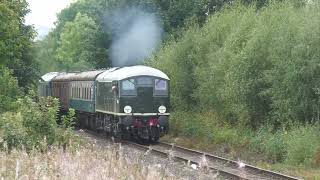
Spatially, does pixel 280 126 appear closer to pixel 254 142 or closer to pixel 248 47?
pixel 254 142

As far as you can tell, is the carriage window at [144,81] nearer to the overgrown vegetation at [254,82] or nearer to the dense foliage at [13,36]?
the overgrown vegetation at [254,82]

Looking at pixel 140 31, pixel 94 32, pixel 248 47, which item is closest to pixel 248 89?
pixel 248 47

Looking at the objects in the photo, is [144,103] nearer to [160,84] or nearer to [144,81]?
[144,81]

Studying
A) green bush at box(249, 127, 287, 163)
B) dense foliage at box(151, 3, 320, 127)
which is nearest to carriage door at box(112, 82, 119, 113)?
dense foliage at box(151, 3, 320, 127)

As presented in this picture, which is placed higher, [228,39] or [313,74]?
[228,39]

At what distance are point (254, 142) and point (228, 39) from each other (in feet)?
16.5

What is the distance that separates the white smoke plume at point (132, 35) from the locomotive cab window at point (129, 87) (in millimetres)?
13857

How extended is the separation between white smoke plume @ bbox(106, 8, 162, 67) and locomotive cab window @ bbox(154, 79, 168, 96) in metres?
13.5

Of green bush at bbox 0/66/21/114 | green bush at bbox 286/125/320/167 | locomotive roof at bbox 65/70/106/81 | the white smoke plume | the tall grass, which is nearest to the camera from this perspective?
the tall grass

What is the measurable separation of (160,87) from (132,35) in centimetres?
1656

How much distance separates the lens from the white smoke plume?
Result: 122 ft

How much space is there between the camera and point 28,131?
13.8m

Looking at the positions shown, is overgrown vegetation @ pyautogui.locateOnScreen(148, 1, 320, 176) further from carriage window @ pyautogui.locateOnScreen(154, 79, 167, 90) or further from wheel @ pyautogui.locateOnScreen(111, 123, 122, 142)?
wheel @ pyautogui.locateOnScreen(111, 123, 122, 142)

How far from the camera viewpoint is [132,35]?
129 ft
